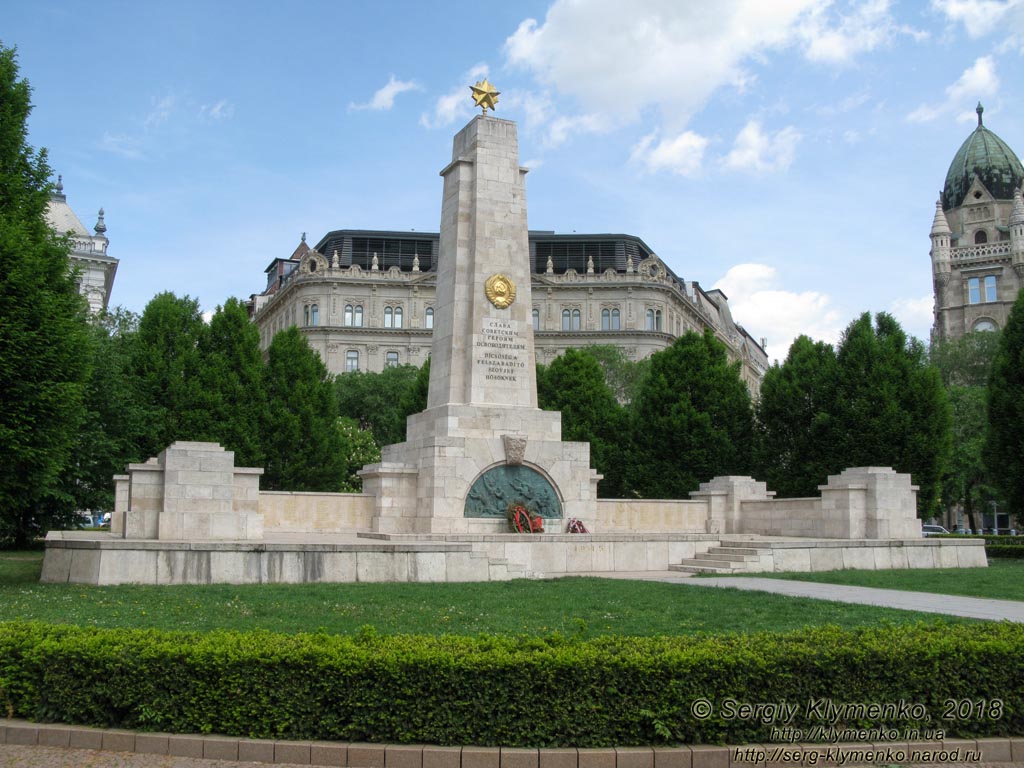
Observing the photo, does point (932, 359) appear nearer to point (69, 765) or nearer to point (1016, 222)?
point (1016, 222)

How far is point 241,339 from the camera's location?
45.1 metres

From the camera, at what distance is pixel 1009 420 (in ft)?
121

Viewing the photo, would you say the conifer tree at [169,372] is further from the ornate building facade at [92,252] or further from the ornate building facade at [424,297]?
the ornate building facade at [424,297]

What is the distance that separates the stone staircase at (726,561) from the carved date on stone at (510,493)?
13.0 ft

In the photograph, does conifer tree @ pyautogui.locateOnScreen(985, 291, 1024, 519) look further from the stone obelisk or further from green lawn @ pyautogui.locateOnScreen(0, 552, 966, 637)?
green lawn @ pyautogui.locateOnScreen(0, 552, 966, 637)

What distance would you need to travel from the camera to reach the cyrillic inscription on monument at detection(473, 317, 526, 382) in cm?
2767

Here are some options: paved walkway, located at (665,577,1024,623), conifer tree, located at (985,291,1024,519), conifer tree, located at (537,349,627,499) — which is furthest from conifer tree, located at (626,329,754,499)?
paved walkway, located at (665,577,1024,623)

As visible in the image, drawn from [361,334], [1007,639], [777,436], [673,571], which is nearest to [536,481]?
[673,571]

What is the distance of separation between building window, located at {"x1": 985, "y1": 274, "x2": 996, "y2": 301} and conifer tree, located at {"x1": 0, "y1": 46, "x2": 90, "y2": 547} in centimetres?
10305

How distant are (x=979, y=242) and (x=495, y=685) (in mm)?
114026

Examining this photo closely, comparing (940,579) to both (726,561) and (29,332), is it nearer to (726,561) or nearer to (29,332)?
(726,561)

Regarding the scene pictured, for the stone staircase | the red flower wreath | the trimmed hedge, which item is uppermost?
the red flower wreath

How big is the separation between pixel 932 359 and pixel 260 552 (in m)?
73.4

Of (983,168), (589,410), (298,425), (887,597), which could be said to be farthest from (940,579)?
(983,168)
